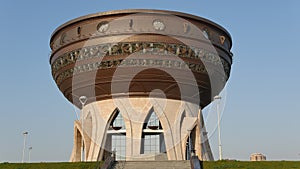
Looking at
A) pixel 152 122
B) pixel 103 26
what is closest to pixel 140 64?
pixel 103 26

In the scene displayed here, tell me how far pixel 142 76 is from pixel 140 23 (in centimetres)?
288

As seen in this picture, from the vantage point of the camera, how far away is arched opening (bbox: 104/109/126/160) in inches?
1008

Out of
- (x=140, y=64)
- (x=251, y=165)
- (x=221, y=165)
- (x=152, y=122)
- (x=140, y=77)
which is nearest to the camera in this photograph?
(x=221, y=165)

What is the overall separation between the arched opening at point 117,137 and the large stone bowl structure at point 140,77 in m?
0.06

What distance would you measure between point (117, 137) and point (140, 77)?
4820 mm

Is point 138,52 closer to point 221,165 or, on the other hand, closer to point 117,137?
point 117,137

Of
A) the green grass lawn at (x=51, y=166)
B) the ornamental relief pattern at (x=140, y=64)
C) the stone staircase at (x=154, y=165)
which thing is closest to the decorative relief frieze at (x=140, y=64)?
the ornamental relief pattern at (x=140, y=64)

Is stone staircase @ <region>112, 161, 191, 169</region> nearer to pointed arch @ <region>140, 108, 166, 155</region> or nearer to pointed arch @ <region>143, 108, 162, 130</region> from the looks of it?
pointed arch @ <region>140, 108, 166, 155</region>

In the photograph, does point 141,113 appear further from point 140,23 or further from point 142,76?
point 140,23

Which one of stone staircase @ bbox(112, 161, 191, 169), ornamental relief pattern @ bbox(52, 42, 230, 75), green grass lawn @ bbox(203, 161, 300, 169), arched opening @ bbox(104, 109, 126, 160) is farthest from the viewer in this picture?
→ arched opening @ bbox(104, 109, 126, 160)

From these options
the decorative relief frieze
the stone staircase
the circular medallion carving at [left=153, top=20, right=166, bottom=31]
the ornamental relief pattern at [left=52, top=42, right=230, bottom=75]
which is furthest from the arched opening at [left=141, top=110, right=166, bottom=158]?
the stone staircase

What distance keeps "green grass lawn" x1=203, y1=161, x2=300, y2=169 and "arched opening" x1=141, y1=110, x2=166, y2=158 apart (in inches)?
321

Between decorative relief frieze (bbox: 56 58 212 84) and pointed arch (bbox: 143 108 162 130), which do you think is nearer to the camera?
decorative relief frieze (bbox: 56 58 212 84)

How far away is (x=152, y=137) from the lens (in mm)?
26547
